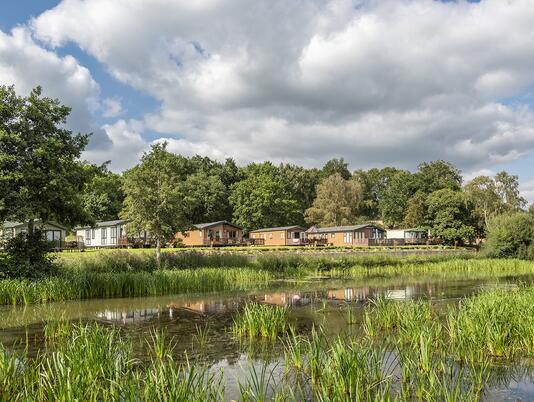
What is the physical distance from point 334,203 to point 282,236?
16.9 meters

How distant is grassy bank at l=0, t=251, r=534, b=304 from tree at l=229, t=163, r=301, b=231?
34.2 metres

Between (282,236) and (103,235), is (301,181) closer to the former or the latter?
(282,236)

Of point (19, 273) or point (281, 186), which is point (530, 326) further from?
point (281, 186)

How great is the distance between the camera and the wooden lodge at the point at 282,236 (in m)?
59.5

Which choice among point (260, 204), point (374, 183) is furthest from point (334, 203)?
point (374, 183)

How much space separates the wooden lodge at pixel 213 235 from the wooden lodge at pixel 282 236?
3.00 meters

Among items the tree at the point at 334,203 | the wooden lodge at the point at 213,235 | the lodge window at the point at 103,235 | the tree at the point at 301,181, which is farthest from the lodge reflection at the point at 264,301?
the tree at the point at 301,181

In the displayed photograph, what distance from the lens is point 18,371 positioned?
7227mm

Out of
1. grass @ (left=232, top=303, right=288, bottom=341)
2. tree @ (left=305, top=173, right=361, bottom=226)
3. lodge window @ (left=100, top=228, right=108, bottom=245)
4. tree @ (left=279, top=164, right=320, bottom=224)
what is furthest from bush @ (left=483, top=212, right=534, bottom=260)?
tree @ (left=279, top=164, right=320, bottom=224)

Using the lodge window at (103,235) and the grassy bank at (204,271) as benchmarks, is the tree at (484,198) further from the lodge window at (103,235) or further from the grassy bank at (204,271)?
the lodge window at (103,235)

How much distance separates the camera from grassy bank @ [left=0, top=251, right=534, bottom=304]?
63.4 feet

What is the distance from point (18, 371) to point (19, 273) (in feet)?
46.7

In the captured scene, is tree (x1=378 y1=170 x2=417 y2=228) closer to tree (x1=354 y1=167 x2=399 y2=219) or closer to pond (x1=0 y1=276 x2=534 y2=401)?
tree (x1=354 y1=167 x2=399 y2=219)

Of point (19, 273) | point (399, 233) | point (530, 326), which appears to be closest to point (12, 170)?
point (19, 273)
